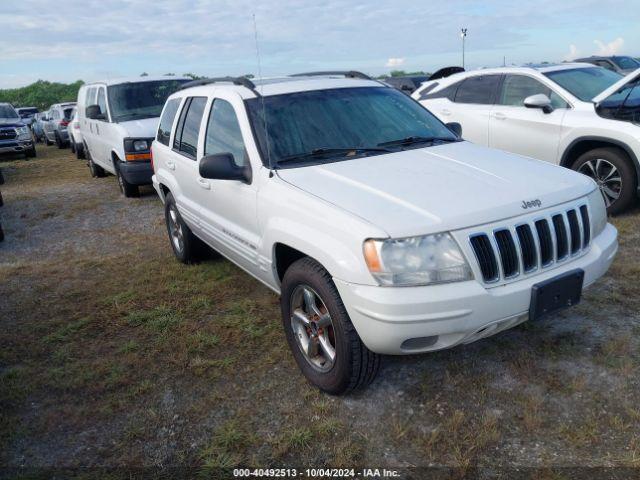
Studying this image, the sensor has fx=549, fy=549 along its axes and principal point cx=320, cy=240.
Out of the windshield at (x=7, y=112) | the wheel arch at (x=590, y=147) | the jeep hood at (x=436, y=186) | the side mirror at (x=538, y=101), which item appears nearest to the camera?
the jeep hood at (x=436, y=186)

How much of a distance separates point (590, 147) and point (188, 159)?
453cm

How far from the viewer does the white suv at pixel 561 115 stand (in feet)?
19.6

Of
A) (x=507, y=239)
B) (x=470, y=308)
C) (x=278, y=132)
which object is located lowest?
(x=470, y=308)

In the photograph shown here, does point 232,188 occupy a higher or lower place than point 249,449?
higher

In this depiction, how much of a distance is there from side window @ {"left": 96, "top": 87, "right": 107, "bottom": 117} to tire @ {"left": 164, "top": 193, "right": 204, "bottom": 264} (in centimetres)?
488

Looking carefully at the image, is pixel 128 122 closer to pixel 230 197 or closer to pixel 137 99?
pixel 137 99

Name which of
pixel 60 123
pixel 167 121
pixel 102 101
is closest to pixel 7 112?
pixel 60 123

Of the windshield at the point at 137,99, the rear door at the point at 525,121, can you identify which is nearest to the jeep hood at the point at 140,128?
the windshield at the point at 137,99

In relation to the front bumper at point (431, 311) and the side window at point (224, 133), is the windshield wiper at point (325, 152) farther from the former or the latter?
the front bumper at point (431, 311)

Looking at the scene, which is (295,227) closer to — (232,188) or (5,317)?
(232,188)

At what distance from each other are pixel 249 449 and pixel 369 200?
1.44 m

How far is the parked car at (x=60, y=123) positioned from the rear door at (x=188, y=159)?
51.5 feet

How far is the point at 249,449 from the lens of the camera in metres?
2.84

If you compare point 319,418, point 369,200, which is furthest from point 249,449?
point 369,200
